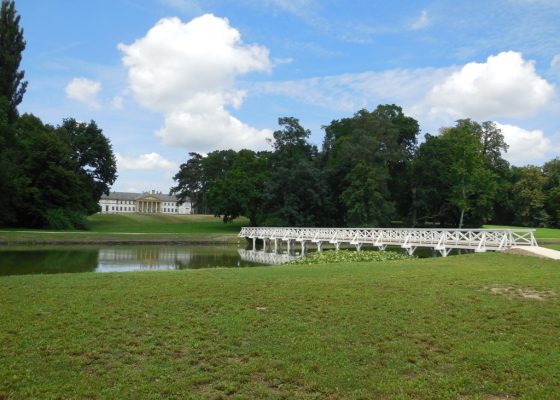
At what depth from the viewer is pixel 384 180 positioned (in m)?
49.7

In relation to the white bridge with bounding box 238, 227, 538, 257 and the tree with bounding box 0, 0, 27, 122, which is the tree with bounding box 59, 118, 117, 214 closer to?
the tree with bounding box 0, 0, 27, 122

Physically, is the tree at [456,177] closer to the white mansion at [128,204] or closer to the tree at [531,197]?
the tree at [531,197]

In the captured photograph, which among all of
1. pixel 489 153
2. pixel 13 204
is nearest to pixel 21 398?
pixel 13 204

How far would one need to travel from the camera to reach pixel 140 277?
42.5ft

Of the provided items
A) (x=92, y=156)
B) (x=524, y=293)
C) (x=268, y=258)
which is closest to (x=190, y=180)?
(x=92, y=156)

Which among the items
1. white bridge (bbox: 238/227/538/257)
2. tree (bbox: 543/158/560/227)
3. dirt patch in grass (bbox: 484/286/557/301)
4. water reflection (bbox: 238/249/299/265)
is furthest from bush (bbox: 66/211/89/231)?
tree (bbox: 543/158/560/227)

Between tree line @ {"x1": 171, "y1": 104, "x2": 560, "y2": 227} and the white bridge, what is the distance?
10.0 metres

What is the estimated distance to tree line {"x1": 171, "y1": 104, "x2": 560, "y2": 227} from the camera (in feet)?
165

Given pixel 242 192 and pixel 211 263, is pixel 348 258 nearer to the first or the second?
pixel 211 263

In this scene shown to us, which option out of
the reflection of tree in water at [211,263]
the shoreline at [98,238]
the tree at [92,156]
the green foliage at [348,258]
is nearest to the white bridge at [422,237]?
the green foliage at [348,258]

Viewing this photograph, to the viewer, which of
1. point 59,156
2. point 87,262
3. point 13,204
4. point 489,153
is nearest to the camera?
point 87,262

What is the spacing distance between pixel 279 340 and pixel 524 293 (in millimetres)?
6232

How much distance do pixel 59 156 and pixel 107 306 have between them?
173 feet

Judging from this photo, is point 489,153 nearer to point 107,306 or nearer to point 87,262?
point 87,262
